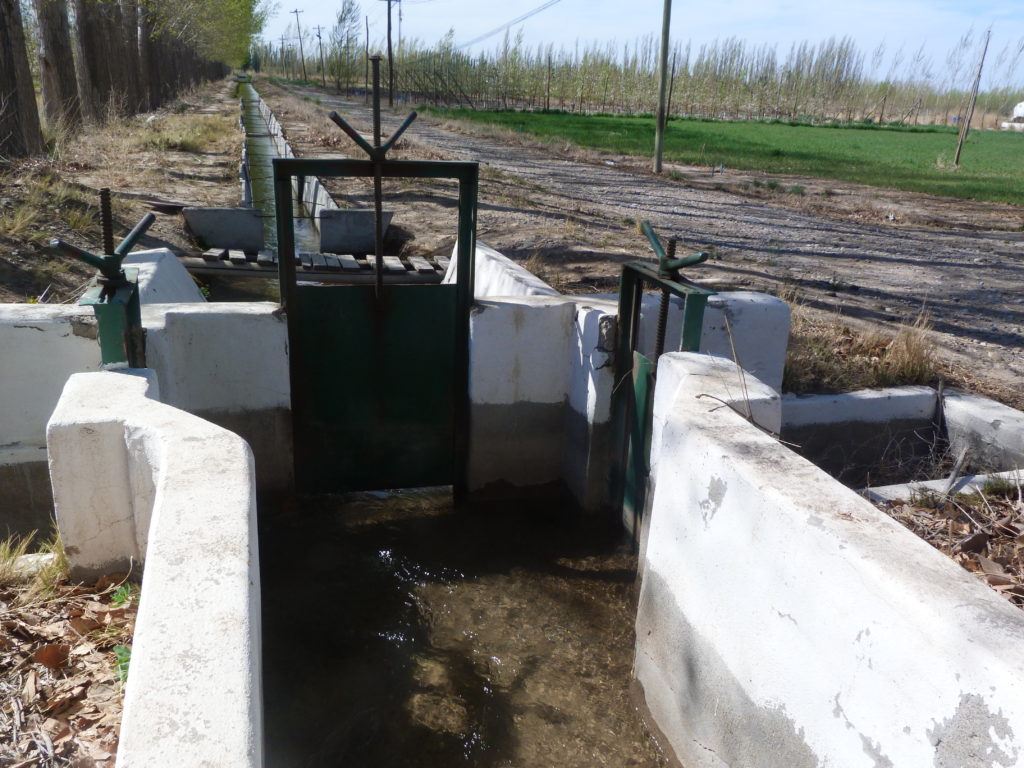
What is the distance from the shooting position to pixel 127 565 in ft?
10.2

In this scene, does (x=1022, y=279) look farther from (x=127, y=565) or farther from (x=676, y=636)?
(x=127, y=565)

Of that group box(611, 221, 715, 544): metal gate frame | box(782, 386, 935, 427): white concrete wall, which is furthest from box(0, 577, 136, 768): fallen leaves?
box(782, 386, 935, 427): white concrete wall

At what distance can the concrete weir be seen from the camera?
6.23 feet

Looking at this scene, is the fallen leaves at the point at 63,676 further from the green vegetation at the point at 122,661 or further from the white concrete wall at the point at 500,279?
the white concrete wall at the point at 500,279

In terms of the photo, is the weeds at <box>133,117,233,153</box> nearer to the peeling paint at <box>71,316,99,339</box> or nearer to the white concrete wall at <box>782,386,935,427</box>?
the peeling paint at <box>71,316,99,339</box>

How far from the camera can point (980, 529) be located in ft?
12.7

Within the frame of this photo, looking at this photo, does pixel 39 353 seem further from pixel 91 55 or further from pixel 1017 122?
pixel 1017 122

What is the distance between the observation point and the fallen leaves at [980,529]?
344 cm

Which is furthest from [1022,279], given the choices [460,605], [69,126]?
[69,126]

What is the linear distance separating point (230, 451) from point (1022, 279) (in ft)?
32.8

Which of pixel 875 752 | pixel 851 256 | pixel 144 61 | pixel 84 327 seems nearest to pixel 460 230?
pixel 84 327

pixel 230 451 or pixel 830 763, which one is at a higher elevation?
pixel 230 451

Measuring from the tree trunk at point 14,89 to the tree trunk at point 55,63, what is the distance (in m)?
3.31

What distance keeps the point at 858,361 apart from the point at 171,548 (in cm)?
531
